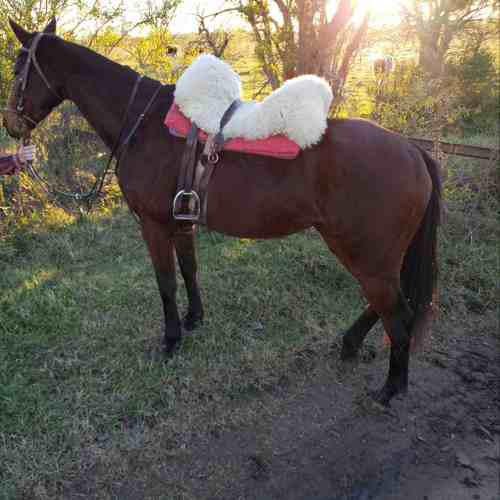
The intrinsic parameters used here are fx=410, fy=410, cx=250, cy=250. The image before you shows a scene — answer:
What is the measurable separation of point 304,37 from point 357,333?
4512mm

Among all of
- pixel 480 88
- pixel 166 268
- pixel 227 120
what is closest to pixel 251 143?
pixel 227 120

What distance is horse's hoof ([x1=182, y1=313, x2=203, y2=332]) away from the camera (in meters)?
3.23

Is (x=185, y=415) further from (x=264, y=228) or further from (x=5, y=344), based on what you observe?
(x=5, y=344)

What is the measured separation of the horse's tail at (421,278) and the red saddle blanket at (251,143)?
1.00 meters

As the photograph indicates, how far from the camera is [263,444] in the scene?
2.32 m

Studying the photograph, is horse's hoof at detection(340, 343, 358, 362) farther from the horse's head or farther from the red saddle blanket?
the horse's head

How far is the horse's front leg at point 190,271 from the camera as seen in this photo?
3.09m

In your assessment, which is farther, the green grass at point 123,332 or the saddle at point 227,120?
the green grass at point 123,332

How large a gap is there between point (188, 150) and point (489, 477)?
242cm

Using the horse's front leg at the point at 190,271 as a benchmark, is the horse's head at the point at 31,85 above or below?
above

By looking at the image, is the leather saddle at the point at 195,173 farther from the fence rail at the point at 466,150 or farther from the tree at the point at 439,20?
the tree at the point at 439,20

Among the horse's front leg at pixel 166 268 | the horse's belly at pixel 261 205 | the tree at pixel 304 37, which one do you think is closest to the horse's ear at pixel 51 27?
the horse's front leg at pixel 166 268

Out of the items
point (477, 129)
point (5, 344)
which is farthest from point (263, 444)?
point (477, 129)

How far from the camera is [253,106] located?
8.01 ft
